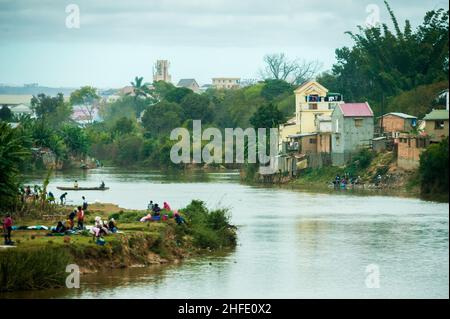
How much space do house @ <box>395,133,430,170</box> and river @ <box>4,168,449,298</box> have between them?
16.5 ft

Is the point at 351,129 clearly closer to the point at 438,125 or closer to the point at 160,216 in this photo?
the point at 438,125

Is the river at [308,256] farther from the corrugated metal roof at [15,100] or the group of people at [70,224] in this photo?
the corrugated metal roof at [15,100]

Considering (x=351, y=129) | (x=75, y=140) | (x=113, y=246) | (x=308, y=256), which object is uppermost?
(x=351, y=129)

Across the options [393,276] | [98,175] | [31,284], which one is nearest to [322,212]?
[393,276]

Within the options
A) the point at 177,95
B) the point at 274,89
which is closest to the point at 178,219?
the point at 274,89

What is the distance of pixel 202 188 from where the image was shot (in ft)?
231

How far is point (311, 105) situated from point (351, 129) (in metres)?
11.6

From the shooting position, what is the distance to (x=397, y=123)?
77312 mm

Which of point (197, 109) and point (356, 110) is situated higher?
point (197, 109)

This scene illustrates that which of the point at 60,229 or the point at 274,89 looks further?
the point at 274,89

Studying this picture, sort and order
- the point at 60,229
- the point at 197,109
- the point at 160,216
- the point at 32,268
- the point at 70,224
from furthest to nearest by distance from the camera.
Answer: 1. the point at 197,109
2. the point at 160,216
3. the point at 70,224
4. the point at 60,229
5. the point at 32,268

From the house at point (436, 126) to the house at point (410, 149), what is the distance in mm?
530

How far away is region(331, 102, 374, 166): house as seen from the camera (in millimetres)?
76000
